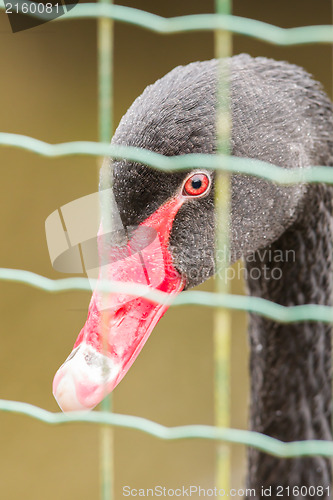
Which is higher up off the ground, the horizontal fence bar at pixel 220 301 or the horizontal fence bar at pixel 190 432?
the horizontal fence bar at pixel 220 301

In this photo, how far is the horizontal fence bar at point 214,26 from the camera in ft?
2.71

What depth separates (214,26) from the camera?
0.84 metres

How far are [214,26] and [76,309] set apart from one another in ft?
6.94

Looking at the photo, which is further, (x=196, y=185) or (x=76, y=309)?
(x=76, y=309)

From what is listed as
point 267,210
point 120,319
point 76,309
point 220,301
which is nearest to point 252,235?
point 267,210

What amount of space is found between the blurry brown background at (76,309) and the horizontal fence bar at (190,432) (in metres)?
1.66

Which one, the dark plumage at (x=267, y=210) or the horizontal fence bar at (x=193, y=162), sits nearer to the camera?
the horizontal fence bar at (x=193, y=162)

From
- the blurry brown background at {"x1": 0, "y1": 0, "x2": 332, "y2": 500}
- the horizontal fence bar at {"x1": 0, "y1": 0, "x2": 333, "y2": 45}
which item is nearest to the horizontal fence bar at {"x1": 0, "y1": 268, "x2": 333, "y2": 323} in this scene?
the horizontal fence bar at {"x1": 0, "y1": 0, "x2": 333, "y2": 45}

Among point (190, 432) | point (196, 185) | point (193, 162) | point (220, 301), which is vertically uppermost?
point (196, 185)

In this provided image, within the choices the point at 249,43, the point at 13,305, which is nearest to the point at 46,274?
the point at 13,305

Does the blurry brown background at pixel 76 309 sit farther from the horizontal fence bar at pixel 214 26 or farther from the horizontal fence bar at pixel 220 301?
the horizontal fence bar at pixel 214 26

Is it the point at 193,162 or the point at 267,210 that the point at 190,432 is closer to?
the point at 193,162

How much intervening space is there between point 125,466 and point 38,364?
0.53 meters

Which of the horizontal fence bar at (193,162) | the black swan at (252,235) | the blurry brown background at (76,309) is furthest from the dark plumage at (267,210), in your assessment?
the blurry brown background at (76,309)
